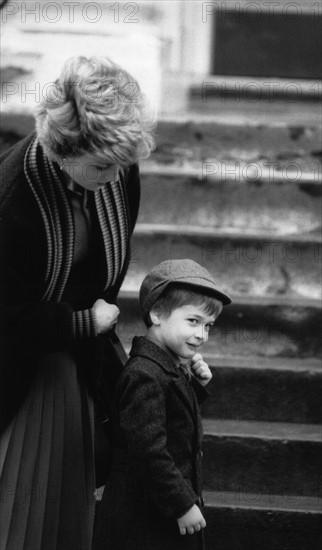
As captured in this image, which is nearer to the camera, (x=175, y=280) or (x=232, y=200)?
(x=175, y=280)

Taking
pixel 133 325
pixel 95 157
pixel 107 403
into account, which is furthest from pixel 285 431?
pixel 95 157

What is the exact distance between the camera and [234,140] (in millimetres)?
5227

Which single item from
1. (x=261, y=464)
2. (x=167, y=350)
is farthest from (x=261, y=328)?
(x=167, y=350)

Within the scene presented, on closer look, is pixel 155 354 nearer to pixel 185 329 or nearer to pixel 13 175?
pixel 185 329

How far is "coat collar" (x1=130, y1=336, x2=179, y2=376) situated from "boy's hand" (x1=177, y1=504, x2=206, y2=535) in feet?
1.24

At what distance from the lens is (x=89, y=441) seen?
2.94 m

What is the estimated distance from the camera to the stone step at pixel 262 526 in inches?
142

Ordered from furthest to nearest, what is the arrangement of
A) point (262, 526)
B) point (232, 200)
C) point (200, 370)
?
1. point (232, 200)
2. point (262, 526)
3. point (200, 370)

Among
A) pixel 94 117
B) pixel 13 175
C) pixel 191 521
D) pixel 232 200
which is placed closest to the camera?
pixel 94 117

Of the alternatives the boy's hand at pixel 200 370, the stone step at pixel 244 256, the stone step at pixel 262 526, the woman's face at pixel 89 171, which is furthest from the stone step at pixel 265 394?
the woman's face at pixel 89 171

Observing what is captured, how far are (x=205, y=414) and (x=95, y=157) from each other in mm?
1638

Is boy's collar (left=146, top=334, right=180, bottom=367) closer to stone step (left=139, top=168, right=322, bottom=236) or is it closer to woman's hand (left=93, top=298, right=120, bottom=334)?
woman's hand (left=93, top=298, right=120, bottom=334)

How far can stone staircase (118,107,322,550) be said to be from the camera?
12.3 feet

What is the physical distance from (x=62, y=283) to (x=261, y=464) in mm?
1342
